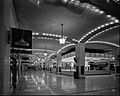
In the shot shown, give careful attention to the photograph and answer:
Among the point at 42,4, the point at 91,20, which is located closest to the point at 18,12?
the point at 42,4

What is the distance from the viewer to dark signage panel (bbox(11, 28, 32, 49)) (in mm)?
5837

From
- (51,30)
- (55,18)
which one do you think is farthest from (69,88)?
(51,30)

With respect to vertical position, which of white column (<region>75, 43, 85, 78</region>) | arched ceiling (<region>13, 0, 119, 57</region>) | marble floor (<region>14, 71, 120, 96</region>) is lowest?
marble floor (<region>14, 71, 120, 96</region>)

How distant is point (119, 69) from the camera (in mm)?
17719

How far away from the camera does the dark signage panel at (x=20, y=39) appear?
584cm

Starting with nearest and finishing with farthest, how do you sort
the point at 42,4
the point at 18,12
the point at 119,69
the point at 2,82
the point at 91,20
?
the point at 2,82 → the point at 42,4 → the point at 18,12 → the point at 91,20 → the point at 119,69

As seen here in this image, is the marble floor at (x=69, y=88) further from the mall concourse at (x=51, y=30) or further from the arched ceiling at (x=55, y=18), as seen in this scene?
the arched ceiling at (x=55, y=18)

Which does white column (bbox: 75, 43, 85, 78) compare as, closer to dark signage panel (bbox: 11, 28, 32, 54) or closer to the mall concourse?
the mall concourse

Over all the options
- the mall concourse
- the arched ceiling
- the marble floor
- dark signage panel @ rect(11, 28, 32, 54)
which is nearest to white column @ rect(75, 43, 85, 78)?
the mall concourse

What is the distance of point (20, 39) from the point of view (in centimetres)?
596

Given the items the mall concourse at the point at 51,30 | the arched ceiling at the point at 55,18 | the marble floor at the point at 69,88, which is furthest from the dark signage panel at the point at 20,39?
the marble floor at the point at 69,88

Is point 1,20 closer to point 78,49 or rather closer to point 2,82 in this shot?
point 2,82

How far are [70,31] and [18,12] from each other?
550 cm

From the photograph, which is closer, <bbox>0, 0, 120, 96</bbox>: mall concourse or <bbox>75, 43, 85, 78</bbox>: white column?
<bbox>0, 0, 120, 96</bbox>: mall concourse
